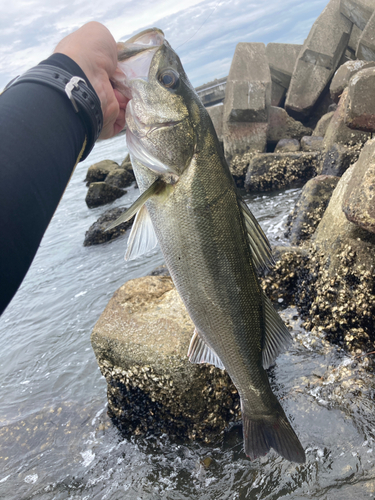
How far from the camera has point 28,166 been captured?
125 cm

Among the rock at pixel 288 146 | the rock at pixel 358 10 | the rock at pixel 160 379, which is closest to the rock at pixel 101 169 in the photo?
the rock at pixel 288 146

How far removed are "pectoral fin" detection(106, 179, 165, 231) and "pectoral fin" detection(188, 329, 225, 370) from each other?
95 cm

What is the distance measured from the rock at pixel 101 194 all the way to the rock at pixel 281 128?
276 inches

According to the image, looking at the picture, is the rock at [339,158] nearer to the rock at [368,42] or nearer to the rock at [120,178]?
the rock at [368,42]

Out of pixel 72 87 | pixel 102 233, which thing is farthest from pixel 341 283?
pixel 102 233

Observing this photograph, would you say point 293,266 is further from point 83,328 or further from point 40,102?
point 40,102

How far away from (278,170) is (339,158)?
9.53 feet

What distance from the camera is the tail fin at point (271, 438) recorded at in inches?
96.7

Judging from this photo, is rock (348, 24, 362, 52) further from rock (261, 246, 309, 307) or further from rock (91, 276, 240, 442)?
rock (91, 276, 240, 442)

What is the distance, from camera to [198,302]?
2.34m

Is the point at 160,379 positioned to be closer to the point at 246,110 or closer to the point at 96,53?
the point at 96,53

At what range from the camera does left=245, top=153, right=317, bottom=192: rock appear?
38.3ft

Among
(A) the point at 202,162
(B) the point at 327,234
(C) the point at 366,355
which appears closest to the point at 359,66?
(B) the point at 327,234

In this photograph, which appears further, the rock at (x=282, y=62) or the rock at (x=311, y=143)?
the rock at (x=282, y=62)
